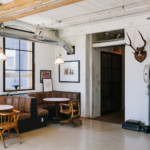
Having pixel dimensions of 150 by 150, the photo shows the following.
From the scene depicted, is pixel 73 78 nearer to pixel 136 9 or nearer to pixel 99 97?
pixel 99 97

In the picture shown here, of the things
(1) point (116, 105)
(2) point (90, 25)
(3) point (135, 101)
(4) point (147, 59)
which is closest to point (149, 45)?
(4) point (147, 59)

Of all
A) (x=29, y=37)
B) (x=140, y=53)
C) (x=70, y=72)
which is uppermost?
(x=29, y=37)

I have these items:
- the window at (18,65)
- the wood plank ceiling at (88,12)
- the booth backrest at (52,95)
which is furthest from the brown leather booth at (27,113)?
the wood plank ceiling at (88,12)

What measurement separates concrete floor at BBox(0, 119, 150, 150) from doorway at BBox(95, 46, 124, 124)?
5.39ft

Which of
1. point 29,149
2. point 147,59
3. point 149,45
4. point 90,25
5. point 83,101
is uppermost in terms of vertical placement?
point 90,25

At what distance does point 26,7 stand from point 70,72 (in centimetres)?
428

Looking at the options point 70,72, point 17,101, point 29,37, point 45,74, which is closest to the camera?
point 17,101

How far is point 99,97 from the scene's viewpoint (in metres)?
7.80

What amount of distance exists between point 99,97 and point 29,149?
4065 mm

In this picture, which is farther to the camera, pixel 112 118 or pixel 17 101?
pixel 112 118

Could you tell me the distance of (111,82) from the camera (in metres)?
8.58

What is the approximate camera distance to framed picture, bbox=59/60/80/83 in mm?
7574

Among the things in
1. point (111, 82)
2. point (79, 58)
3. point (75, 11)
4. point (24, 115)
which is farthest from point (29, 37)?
point (111, 82)

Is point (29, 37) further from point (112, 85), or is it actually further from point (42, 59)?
point (112, 85)
